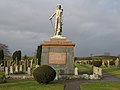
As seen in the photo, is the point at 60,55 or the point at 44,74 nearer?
the point at 44,74

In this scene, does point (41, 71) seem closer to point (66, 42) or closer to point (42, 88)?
point (42, 88)

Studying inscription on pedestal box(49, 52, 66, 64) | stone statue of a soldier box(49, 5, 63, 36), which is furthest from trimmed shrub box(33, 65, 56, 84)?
stone statue of a soldier box(49, 5, 63, 36)

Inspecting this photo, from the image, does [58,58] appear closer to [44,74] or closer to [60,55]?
[60,55]

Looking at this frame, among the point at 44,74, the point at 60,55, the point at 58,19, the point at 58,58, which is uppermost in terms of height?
the point at 58,19

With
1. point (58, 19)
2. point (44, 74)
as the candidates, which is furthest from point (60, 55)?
point (44, 74)

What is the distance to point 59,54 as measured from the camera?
2959 centimetres

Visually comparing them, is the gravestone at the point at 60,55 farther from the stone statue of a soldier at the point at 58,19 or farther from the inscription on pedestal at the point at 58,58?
the stone statue of a soldier at the point at 58,19

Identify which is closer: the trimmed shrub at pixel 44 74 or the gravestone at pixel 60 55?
the trimmed shrub at pixel 44 74

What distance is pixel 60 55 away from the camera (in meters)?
29.6

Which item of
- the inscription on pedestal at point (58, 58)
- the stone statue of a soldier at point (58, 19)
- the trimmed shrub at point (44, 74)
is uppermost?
the stone statue of a soldier at point (58, 19)

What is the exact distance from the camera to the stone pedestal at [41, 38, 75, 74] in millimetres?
29594

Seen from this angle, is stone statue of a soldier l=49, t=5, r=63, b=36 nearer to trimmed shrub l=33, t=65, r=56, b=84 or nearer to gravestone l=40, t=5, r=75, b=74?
gravestone l=40, t=5, r=75, b=74

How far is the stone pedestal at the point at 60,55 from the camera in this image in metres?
29.6

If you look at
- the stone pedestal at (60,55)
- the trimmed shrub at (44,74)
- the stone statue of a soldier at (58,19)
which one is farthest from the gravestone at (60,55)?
the trimmed shrub at (44,74)
